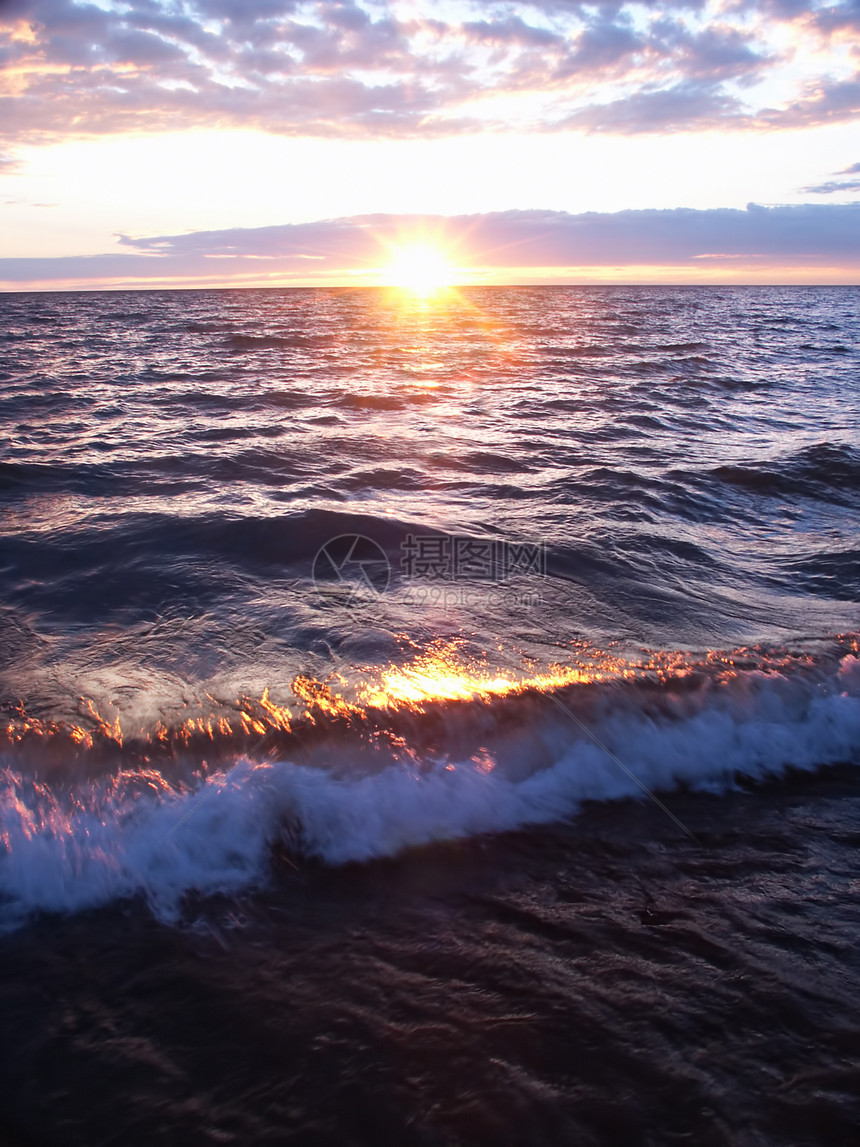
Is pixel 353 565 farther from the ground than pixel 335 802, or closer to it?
farther from the ground

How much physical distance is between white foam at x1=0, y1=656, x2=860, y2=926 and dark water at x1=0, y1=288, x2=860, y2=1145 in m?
0.02

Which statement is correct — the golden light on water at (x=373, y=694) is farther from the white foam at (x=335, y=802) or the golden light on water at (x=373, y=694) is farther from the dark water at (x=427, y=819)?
the white foam at (x=335, y=802)

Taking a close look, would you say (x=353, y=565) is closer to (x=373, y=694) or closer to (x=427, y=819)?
(x=373, y=694)

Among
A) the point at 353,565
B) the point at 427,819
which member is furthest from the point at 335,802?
the point at 353,565

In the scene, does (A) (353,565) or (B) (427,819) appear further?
(A) (353,565)

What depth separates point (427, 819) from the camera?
120 inches

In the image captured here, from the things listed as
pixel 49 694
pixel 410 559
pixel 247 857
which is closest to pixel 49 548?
pixel 49 694

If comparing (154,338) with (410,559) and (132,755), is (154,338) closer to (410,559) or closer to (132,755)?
(410,559)

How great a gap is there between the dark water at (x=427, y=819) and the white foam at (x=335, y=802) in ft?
0.05

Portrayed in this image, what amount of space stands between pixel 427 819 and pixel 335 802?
0.42 meters

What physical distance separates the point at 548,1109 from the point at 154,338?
95.8 ft

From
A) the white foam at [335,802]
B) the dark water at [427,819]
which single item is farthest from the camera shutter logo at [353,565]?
the white foam at [335,802]

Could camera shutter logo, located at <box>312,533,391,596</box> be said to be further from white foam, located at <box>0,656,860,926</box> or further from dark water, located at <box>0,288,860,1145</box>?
white foam, located at <box>0,656,860,926</box>

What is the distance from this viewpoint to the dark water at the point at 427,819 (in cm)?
196
